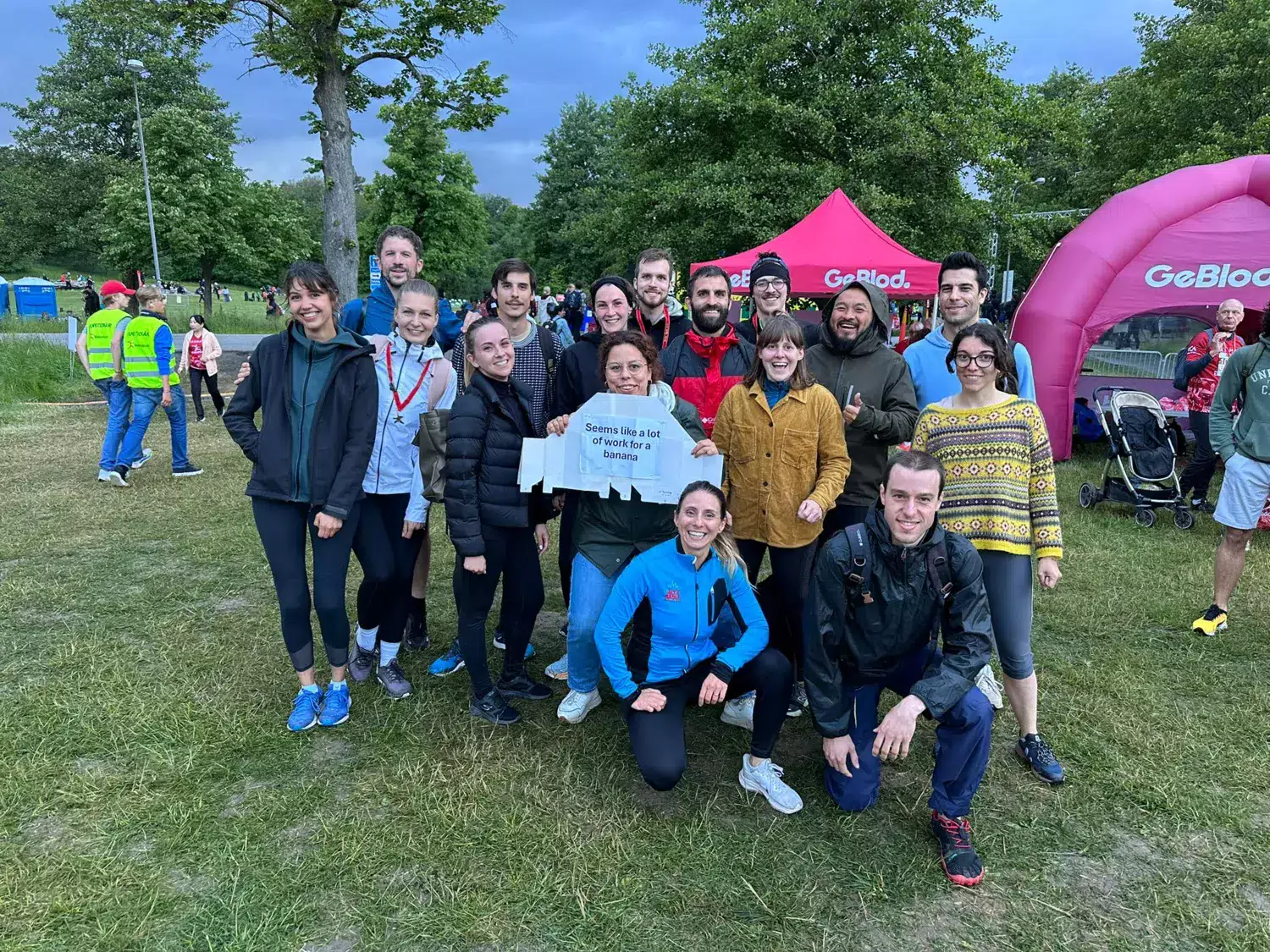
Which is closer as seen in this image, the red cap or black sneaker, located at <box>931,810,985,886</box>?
black sneaker, located at <box>931,810,985,886</box>

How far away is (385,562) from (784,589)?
1.95 metres

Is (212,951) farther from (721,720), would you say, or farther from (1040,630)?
(1040,630)

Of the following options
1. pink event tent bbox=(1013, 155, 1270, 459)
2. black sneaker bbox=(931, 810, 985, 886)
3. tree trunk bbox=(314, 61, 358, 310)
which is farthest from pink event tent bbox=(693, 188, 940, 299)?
black sneaker bbox=(931, 810, 985, 886)

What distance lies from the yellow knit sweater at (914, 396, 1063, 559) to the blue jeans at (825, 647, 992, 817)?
59 centimetres

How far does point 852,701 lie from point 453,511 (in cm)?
190

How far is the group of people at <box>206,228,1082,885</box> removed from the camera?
9.58 feet

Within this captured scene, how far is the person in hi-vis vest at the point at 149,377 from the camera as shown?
324 inches

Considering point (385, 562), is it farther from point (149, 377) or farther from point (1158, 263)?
point (1158, 263)

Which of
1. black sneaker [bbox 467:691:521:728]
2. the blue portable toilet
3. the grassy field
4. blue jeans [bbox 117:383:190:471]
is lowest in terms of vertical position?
the grassy field

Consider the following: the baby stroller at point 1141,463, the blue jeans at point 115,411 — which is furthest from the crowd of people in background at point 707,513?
the blue jeans at point 115,411

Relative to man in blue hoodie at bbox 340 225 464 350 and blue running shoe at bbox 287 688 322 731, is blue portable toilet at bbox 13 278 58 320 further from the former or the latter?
blue running shoe at bbox 287 688 322 731

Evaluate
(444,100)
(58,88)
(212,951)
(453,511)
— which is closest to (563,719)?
(453,511)

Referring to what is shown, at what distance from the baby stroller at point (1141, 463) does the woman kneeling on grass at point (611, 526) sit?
5929mm

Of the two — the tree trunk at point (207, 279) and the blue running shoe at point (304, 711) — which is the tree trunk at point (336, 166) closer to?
the blue running shoe at point (304, 711)
